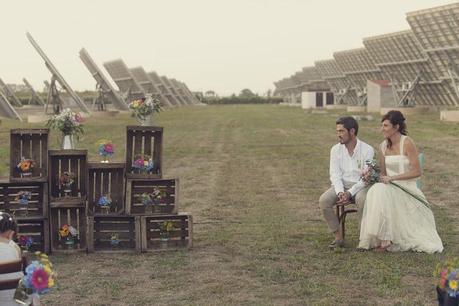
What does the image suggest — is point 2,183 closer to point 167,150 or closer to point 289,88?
point 167,150

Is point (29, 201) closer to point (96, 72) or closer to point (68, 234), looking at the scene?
point (68, 234)

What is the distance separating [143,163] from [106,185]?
0.53 meters

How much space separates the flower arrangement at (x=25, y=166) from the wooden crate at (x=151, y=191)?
3.87 feet

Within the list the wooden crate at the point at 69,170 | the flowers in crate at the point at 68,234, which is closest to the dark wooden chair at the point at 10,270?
the flowers in crate at the point at 68,234

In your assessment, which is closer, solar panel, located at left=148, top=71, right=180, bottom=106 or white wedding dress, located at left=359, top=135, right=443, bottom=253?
white wedding dress, located at left=359, top=135, right=443, bottom=253

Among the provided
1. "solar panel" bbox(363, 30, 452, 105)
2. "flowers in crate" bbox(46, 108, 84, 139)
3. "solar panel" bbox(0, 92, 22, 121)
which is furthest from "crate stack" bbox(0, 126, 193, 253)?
"solar panel" bbox(363, 30, 452, 105)

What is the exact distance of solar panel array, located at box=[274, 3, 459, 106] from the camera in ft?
142

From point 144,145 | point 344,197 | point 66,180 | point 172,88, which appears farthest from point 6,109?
point 172,88

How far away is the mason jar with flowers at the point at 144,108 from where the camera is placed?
11.0m

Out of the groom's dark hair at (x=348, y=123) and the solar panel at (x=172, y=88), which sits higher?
the solar panel at (x=172, y=88)

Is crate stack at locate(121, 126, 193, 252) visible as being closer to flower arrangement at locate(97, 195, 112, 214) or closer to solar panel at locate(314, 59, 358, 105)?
flower arrangement at locate(97, 195, 112, 214)

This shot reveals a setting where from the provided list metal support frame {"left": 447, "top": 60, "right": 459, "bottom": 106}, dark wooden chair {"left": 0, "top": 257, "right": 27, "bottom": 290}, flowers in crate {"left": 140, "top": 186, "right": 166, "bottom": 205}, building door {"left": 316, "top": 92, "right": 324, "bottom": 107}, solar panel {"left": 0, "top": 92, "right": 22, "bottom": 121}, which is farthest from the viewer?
building door {"left": 316, "top": 92, "right": 324, "bottom": 107}

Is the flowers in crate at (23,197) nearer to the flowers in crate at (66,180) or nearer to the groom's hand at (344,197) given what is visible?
the flowers in crate at (66,180)

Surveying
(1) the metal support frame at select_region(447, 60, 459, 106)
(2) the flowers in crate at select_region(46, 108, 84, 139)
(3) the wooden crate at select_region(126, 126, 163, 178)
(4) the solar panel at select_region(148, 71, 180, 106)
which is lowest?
(3) the wooden crate at select_region(126, 126, 163, 178)
